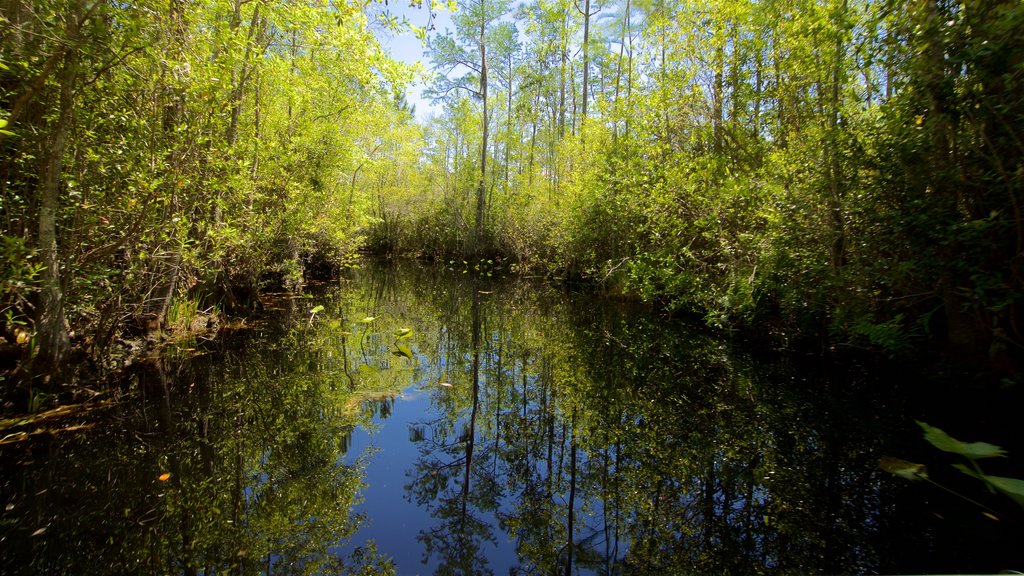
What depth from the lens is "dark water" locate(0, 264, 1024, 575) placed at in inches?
105

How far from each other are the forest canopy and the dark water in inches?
43.9

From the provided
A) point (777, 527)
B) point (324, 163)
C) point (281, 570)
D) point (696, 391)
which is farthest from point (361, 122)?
point (777, 527)

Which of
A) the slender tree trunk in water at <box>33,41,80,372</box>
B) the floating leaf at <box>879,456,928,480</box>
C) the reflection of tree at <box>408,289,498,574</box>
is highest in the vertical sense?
the slender tree trunk in water at <box>33,41,80,372</box>

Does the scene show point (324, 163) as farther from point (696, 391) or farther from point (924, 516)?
point (924, 516)

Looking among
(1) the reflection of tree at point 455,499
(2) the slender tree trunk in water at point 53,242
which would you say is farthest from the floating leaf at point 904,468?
(2) the slender tree trunk in water at point 53,242

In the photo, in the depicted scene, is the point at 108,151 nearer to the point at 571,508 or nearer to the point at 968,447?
the point at 571,508

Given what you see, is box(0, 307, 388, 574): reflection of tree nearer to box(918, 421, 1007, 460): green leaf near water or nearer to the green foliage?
the green foliage

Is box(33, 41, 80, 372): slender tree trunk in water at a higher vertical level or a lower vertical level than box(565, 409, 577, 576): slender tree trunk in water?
higher

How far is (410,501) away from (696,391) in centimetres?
396

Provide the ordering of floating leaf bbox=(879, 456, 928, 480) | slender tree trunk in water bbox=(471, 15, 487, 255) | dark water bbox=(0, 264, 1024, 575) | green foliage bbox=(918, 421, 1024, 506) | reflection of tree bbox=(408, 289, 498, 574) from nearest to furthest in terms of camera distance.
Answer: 1. green foliage bbox=(918, 421, 1024, 506)
2. dark water bbox=(0, 264, 1024, 575)
3. reflection of tree bbox=(408, 289, 498, 574)
4. floating leaf bbox=(879, 456, 928, 480)
5. slender tree trunk in water bbox=(471, 15, 487, 255)

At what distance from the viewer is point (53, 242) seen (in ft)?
12.7

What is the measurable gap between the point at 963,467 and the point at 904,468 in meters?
0.51

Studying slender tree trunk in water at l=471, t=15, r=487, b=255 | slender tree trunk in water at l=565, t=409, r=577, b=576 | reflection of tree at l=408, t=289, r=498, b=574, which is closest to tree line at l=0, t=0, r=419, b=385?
reflection of tree at l=408, t=289, r=498, b=574

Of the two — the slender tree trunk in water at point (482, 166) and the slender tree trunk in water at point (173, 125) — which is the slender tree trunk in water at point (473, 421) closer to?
the slender tree trunk in water at point (173, 125)
